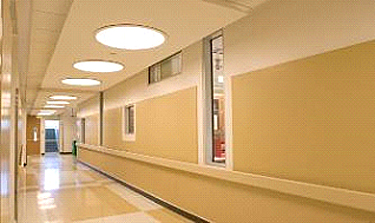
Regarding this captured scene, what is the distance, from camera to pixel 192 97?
514 centimetres

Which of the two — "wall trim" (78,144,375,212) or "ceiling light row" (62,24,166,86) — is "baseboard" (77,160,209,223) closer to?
"wall trim" (78,144,375,212)

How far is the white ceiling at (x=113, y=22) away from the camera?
3270mm

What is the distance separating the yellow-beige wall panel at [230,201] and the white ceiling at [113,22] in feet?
7.31

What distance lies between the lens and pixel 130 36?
419cm

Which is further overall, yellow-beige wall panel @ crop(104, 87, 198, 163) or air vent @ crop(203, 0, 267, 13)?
yellow-beige wall panel @ crop(104, 87, 198, 163)

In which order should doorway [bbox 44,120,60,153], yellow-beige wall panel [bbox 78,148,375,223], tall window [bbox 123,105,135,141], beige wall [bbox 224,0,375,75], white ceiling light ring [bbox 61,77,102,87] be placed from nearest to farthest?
beige wall [bbox 224,0,375,75]
yellow-beige wall panel [bbox 78,148,375,223]
white ceiling light ring [bbox 61,77,102,87]
tall window [bbox 123,105,135,141]
doorway [bbox 44,120,60,153]

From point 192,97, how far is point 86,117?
9.90 metres

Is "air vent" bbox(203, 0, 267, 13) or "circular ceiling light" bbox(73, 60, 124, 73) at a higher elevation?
"air vent" bbox(203, 0, 267, 13)

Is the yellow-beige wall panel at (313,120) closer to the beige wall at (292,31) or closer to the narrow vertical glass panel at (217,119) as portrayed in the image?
the beige wall at (292,31)

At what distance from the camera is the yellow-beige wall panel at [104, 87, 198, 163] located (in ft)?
16.9

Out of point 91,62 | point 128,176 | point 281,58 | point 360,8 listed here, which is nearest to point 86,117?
point 128,176

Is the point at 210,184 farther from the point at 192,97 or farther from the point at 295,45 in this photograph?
the point at 295,45

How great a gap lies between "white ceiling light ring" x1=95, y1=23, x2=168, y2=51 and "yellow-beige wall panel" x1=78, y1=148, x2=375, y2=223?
2326 millimetres

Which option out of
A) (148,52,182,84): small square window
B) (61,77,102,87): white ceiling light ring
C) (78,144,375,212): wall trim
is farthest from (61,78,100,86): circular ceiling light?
(78,144,375,212): wall trim
